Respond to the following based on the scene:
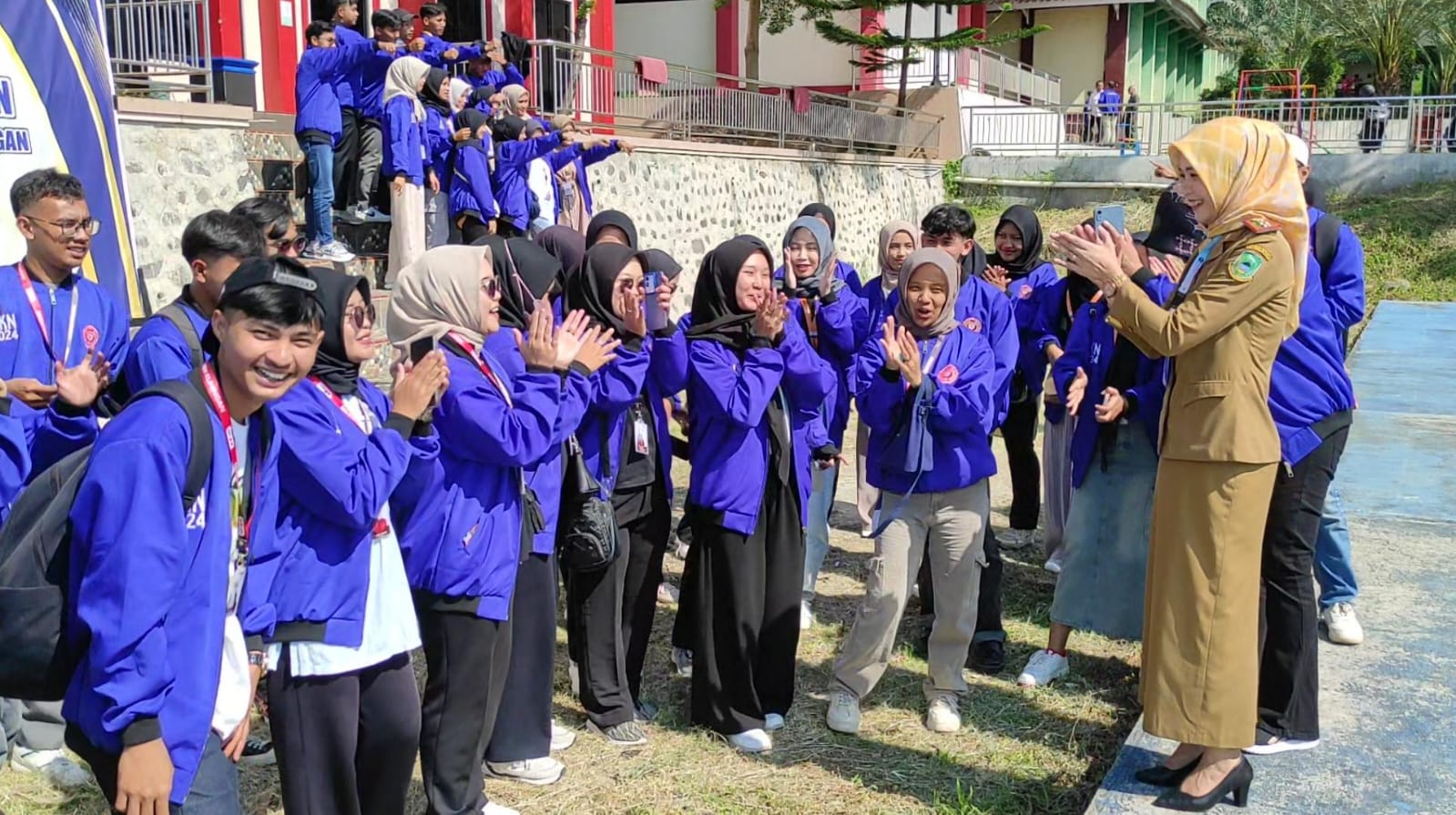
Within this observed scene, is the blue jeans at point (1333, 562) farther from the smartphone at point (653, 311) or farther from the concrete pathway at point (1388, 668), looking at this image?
the smartphone at point (653, 311)

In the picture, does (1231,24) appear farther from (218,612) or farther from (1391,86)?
(218,612)

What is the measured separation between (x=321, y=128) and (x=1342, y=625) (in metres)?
6.90

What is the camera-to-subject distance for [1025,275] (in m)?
6.20

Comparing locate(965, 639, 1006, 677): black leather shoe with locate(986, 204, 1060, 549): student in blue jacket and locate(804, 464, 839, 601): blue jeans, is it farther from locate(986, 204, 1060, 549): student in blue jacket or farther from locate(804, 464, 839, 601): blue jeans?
locate(986, 204, 1060, 549): student in blue jacket

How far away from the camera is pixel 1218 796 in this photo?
3301mm

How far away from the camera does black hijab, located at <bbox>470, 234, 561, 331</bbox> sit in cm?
377

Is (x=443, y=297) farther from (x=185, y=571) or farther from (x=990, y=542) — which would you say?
(x=990, y=542)

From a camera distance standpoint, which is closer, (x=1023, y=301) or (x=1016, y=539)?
(x=1023, y=301)

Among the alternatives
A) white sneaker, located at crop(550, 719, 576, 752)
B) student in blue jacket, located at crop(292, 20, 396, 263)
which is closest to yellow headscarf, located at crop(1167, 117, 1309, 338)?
white sneaker, located at crop(550, 719, 576, 752)

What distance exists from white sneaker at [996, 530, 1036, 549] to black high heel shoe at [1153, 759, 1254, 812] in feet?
10.9

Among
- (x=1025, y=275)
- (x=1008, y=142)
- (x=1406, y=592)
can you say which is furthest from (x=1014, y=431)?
(x=1008, y=142)

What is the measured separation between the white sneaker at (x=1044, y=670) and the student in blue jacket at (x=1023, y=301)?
1.49 m

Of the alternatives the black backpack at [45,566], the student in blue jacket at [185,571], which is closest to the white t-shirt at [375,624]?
the student in blue jacket at [185,571]

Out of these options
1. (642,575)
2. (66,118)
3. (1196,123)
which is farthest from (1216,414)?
(1196,123)
